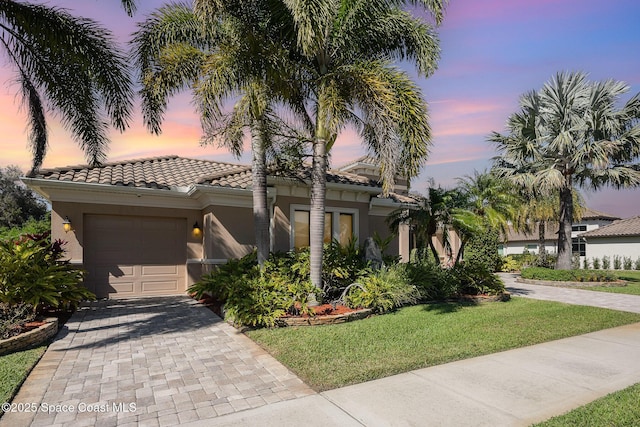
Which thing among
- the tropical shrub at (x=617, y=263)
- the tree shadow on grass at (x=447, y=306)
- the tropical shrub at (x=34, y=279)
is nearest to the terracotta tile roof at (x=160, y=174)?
the tropical shrub at (x=34, y=279)

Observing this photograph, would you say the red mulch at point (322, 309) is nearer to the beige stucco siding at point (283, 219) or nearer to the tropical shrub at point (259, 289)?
the tropical shrub at point (259, 289)

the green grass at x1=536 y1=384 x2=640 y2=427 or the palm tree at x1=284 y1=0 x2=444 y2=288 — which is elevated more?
the palm tree at x1=284 y1=0 x2=444 y2=288

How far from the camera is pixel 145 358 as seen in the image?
18.7 ft

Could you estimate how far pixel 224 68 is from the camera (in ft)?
25.2

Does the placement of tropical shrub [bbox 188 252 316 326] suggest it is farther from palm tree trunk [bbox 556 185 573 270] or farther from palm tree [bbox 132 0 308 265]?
palm tree trunk [bbox 556 185 573 270]

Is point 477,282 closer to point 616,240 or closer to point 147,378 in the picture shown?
point 147,378

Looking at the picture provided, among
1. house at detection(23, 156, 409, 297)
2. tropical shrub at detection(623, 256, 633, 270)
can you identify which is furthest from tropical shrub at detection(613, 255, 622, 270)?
house at detection(23, 156, 409, 297)

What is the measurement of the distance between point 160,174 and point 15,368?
828 cm

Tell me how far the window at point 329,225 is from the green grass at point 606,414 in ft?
27.2

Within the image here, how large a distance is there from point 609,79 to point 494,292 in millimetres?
12788

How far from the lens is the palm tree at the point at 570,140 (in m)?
16.3

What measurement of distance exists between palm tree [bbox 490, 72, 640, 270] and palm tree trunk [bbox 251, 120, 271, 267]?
531 inches

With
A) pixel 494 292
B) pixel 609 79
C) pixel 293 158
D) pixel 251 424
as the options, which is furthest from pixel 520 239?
pixel 251 424

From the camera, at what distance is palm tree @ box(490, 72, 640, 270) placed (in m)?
16.3
